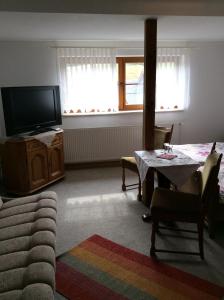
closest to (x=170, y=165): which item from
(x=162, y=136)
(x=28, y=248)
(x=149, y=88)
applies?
(x=149, y=88)

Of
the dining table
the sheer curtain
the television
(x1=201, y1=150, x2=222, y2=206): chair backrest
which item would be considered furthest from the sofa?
the sheer curtain

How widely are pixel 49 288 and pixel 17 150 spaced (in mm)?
2352

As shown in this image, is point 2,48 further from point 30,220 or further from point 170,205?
point 170,205

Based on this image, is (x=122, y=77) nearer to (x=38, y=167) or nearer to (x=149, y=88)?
(x=149, y=88)

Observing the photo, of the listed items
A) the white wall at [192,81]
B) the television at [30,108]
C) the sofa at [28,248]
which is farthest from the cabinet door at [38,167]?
the sofa at [28,248]

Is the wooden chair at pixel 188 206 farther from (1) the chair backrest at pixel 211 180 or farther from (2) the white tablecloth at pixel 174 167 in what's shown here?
(2) the white tablecloth at pixel 174 167

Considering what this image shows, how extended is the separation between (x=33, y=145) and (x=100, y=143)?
4.61 ft

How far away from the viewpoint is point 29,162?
140 inches

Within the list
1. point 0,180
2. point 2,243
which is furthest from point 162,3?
point 0,180

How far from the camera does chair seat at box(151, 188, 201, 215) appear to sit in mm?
2258

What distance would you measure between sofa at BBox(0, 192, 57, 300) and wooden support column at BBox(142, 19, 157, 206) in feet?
4.38

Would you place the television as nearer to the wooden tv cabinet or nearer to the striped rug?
the wooden tv cabinet

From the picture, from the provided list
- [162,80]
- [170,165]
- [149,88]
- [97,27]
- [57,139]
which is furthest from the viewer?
[162,80]

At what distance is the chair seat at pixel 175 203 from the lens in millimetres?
2258
